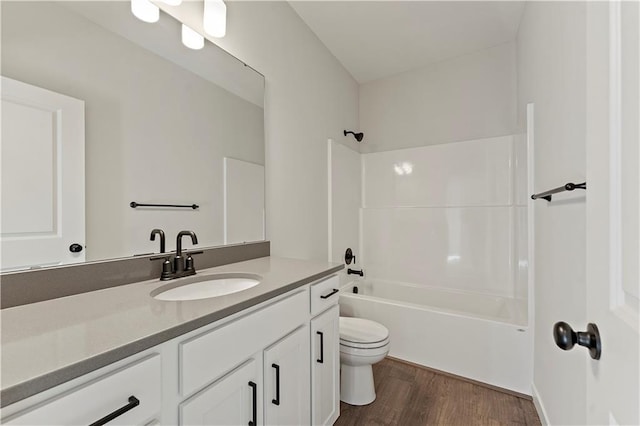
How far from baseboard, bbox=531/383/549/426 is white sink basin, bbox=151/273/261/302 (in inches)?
67.1

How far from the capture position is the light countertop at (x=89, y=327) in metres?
0.50

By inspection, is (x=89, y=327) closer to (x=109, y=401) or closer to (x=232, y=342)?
(x=109, y=401)

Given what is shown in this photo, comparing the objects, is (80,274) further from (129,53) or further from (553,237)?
(553,237)

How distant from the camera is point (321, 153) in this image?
247cm

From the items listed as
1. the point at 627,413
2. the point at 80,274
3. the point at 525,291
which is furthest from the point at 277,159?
the point at 525,291

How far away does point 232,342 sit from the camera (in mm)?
882

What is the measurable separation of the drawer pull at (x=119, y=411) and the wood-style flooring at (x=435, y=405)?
4.46 feet

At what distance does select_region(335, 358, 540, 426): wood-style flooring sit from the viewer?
167cm

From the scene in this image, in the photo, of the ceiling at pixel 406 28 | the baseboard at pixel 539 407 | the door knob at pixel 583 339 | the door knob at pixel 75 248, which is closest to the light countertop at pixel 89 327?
the door knob at pixel 75 248

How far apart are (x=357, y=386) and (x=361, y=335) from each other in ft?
1.00

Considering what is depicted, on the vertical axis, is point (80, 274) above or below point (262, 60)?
below

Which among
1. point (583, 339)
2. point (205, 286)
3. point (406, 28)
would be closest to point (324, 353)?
point (205, 286)

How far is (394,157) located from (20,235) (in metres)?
2.83

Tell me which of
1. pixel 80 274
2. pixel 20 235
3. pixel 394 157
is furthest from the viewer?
pixel 394 157
